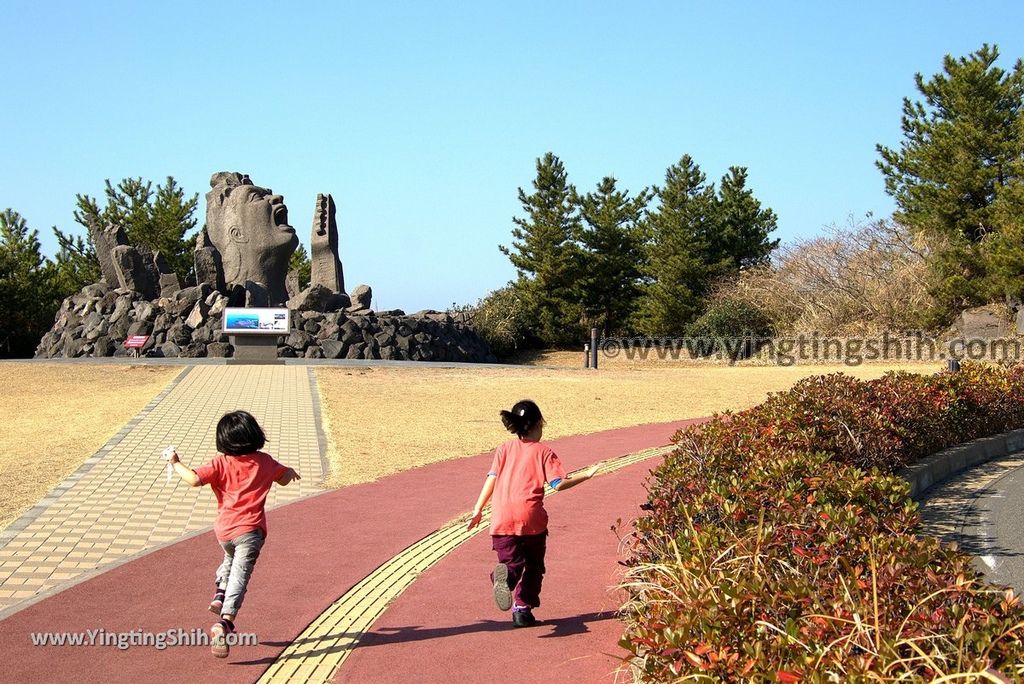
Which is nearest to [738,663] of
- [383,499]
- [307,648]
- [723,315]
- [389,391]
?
[307,648]

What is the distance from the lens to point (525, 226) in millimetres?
41312

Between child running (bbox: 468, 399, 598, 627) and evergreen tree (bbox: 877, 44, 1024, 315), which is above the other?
evergreen tree (bbox: 877, 44, 1024, 315)

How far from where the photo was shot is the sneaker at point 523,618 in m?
5.34

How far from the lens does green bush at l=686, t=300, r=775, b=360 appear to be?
1283 inches

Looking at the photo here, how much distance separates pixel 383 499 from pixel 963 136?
2763cm

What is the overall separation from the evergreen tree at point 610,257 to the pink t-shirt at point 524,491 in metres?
34.8

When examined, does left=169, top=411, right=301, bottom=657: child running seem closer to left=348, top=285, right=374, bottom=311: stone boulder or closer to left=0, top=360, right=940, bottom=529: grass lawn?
left=0, top=360, right=940, bottom=529: grass lawn

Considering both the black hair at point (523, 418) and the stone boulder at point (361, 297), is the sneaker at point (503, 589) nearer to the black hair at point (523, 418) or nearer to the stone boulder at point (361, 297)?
the black hair at point (523, 418)

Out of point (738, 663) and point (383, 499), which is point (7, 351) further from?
point (738, 663)

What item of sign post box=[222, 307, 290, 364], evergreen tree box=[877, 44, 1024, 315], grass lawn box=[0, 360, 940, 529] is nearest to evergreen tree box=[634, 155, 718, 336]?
evergreen tree box=[877, 44, 1024, 315]

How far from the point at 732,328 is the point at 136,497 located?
2659 centimetres

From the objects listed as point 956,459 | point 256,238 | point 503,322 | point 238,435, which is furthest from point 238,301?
point 238,435

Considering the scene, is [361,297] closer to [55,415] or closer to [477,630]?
[55,415]

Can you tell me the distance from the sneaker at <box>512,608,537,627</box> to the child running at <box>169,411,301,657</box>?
4.44 ft
